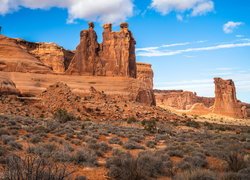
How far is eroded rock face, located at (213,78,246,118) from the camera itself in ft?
320

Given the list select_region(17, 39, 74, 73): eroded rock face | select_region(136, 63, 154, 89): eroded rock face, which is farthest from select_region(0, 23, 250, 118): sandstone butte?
select_region(136, 63, 154, 89): eroded rock face

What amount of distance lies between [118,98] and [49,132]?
1295 inches

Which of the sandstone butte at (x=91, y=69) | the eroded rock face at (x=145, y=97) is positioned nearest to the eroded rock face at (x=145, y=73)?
the sandstone butte at (x=91, y=69)

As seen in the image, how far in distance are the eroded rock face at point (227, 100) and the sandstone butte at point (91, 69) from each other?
43033 mm

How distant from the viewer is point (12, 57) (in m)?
60.2

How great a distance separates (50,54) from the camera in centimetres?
8869

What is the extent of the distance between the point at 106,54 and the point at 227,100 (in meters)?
49.7

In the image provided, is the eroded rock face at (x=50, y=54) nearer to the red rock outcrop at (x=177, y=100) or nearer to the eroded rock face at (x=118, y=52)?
the eroded rock face at (x=118, y=52)

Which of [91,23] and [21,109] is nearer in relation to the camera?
[21,109]

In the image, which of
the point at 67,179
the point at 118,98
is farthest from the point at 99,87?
the point at 67,179

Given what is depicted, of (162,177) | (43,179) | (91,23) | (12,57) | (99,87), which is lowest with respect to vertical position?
(162,177)

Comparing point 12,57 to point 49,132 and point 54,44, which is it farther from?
point 49,132

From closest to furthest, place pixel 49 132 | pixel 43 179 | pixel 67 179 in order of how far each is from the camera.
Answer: pixel 43 179 < pixel 67 179 < pixel 49 132

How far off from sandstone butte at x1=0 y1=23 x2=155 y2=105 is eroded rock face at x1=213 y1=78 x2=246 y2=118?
43.0m
